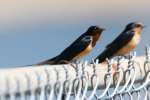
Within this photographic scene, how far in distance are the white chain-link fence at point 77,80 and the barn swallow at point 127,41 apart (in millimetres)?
2652

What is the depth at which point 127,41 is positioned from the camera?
6.14 m

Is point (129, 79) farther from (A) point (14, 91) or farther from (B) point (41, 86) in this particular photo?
(A) point (14, 91)

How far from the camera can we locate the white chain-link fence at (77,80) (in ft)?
5.23

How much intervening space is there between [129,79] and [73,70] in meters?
0.33

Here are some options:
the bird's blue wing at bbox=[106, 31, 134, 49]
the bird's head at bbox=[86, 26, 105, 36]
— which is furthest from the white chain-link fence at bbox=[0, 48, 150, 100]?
the bird's head at bbox=[86, 26, 105, 36]

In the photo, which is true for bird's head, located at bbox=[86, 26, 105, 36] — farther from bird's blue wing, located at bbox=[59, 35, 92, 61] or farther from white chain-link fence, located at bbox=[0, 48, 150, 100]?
white chain-link fence, located at bbox=[0, 48, 150, 100]

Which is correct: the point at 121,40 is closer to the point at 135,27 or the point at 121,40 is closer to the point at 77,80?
the point at 135,27

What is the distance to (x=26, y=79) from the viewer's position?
5.46 ft

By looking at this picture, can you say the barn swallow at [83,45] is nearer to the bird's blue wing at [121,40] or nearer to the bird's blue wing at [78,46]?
the bird's blue wing at [78,46]

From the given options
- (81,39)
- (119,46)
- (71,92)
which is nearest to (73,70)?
(71,92)

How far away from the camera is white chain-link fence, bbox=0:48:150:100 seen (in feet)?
5.23

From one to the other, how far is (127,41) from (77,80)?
420 cm

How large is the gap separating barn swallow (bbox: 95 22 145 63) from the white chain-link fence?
265cm

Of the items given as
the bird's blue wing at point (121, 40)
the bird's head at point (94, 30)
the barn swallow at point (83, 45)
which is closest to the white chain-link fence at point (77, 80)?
the barn swallow at point (83, 45)
